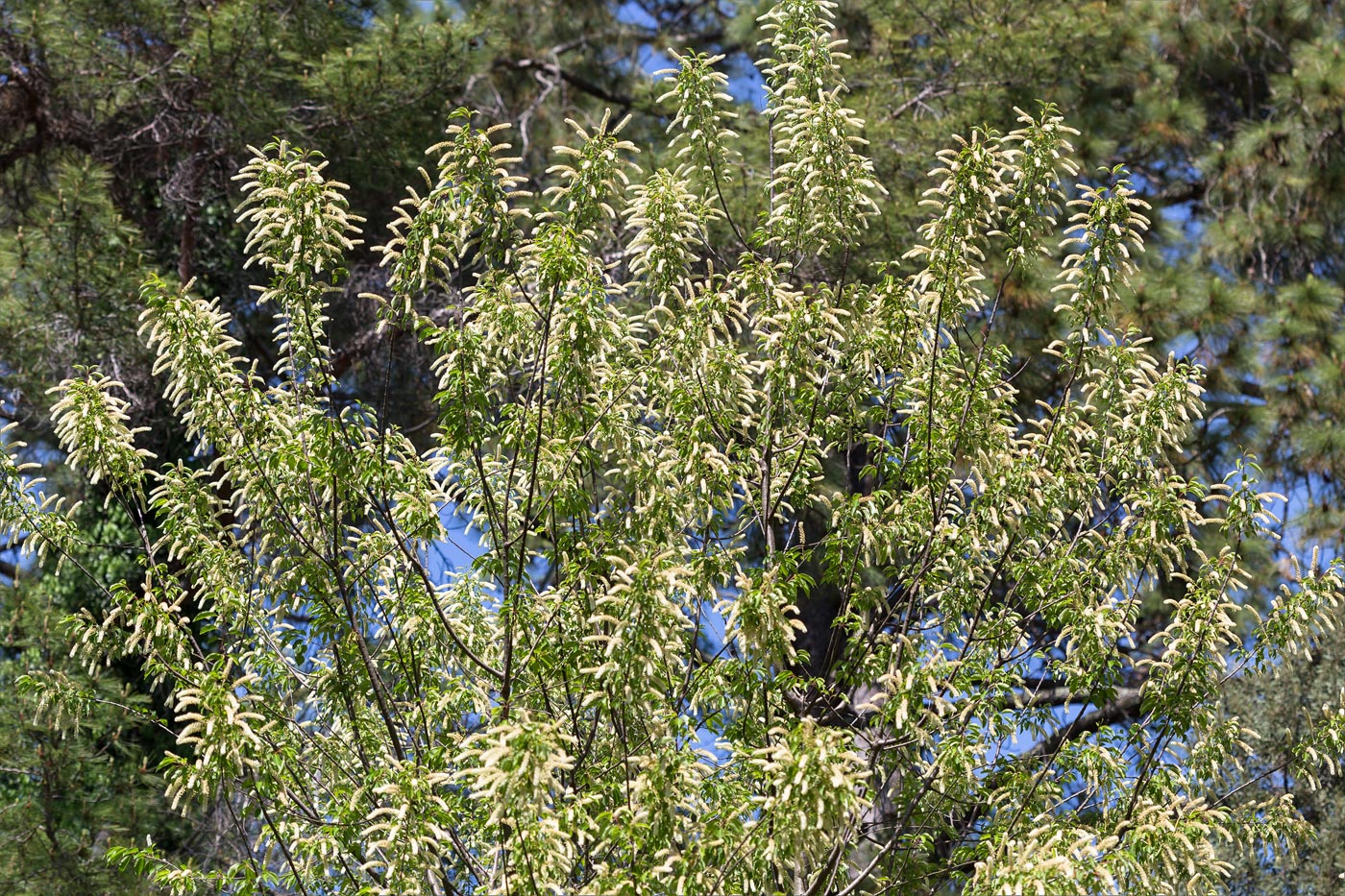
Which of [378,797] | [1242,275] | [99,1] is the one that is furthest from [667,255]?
[1242,275]

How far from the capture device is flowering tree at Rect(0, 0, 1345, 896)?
187 inches

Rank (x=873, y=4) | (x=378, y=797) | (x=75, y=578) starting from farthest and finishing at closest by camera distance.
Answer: (x=873, y=4) < (x=75, y=578) < (x=378, y=797)

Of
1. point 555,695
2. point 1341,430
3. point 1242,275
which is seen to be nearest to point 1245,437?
point 1341,430

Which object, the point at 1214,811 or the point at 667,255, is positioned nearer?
the point at 1214,811

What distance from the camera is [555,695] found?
5.48m

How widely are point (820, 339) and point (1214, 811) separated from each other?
2065 millimetres

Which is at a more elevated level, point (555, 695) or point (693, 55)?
point (693, 55)

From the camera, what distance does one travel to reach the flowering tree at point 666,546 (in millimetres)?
4742

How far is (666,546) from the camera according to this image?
4.88 meters

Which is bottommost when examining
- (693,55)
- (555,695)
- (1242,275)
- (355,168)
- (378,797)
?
(378,797)

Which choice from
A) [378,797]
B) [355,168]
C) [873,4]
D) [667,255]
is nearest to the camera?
[378,797]

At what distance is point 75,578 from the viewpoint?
979 cm

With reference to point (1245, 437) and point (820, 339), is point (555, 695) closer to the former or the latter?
point (820, 339)

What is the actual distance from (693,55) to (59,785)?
5924mm
